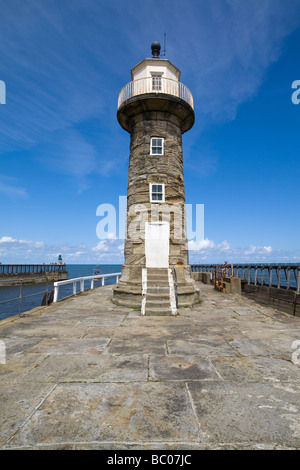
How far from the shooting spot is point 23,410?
2.84m

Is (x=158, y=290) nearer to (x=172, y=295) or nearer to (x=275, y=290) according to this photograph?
(x=172, y=295)

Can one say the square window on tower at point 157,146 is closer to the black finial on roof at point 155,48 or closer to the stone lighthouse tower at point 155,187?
the stone lighthouse tower at point 155,187

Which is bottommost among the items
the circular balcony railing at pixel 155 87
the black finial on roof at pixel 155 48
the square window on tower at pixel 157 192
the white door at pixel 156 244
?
the white door at pixel 156 244

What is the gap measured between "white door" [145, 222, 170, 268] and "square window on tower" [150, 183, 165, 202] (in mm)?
1056

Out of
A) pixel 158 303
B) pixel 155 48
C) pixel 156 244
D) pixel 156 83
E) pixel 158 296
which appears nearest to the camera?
pixel 158 303

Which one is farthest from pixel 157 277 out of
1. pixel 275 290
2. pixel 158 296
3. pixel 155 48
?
pixel 275 290

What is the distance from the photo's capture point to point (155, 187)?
1058 cm

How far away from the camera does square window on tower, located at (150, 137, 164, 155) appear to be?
10.8 m

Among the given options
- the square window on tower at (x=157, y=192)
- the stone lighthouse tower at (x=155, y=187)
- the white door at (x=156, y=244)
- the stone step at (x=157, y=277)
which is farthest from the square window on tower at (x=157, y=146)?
the stone step at (x=157, y=277)

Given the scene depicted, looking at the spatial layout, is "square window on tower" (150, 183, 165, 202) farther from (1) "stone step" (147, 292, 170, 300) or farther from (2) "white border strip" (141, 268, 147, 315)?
(1) "stone step" (147, 292, 170, 300)

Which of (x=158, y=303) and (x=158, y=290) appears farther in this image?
(x=158, y=290)

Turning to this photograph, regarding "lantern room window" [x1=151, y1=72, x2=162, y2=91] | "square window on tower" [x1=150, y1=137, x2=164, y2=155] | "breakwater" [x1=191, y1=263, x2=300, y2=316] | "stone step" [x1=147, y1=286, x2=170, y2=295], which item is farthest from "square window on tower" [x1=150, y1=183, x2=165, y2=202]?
"breakwater" [x1=191, y1=263, x2=300, y2=316]

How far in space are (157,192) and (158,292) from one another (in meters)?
4.20

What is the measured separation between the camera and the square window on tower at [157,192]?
10.5 meters
